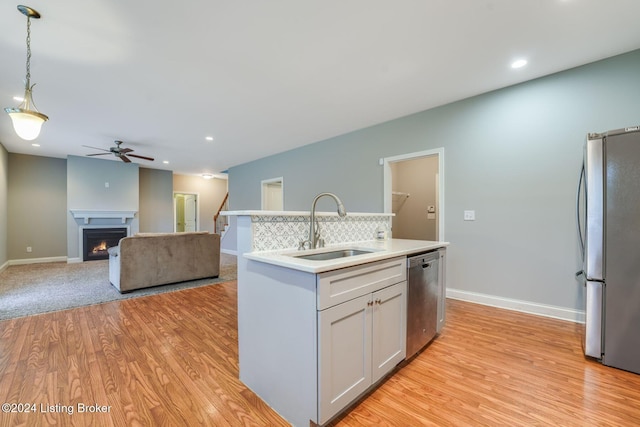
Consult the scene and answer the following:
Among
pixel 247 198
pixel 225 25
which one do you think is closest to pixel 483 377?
pixel 225 25

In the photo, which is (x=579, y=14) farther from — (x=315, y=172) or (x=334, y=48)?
(x=315, y=172)

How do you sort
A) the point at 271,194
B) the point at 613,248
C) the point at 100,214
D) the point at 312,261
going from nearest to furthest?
1. the point at 312,261
2. the point at 613,248
3. the point at 100,214
4. the point at 271,194

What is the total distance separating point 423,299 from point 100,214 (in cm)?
784

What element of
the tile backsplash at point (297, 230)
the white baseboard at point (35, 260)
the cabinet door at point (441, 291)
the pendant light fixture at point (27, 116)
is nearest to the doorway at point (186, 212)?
the white baseboard at point (35, 260)

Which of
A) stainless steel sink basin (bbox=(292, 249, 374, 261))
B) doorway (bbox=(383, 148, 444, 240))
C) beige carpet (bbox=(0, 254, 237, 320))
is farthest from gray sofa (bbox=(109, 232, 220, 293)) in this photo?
doorway (bbox=(383, 148, 444, 240))

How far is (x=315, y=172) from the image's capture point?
18.0ft

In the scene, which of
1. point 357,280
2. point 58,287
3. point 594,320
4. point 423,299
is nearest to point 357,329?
point 357,280

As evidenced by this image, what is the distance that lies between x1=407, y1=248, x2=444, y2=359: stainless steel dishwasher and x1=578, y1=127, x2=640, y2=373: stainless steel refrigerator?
3.53ft

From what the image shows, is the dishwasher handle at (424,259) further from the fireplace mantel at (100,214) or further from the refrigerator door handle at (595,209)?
the fireplace mantel at (100,214)

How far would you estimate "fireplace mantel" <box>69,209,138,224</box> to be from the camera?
6.35m

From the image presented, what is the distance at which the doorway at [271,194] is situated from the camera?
22.2 feet

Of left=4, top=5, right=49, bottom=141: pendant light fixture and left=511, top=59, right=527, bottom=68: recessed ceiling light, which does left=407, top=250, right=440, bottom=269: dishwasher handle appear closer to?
left=511, top=59, right=527, bottom=68: recessed ceiling light

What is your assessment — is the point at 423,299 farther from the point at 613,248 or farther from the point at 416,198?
the point at 416,198

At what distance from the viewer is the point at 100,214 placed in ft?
21.7
